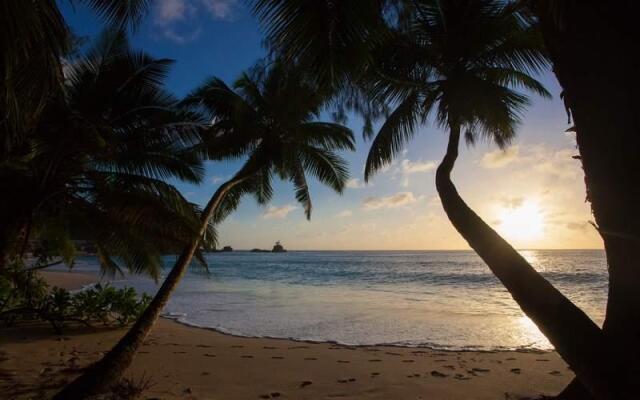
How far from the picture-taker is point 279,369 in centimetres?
697

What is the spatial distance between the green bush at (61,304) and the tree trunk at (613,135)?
395 inches

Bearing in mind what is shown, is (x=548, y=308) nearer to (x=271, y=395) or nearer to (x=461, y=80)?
(x=461, y=80)

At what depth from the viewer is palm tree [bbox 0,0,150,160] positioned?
7.70 ft

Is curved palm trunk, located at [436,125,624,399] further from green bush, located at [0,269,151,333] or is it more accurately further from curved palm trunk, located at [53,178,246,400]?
green bush, located at [0,269,151,333]

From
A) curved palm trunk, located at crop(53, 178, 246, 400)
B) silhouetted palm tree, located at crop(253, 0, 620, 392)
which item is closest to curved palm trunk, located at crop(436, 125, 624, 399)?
silhouetted palm tree, located at crop(253, 0, 620, 392)

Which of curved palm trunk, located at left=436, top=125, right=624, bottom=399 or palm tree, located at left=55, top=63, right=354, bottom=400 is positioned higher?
palm tree, located at left=55, top=63, right=354, bottom=400

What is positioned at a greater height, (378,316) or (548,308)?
(548,308)

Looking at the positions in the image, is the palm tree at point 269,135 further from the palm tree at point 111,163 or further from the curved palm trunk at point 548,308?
the curved palm trunk at point 548,308

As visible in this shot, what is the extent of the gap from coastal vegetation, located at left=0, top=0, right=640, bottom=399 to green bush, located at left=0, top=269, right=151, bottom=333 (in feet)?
0.18

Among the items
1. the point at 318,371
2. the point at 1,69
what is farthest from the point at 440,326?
the point at 1,69

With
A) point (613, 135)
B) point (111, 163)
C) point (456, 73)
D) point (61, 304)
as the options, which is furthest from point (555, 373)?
point (61, 304)

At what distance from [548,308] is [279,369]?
18.2 ft

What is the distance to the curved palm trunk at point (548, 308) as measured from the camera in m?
2.05

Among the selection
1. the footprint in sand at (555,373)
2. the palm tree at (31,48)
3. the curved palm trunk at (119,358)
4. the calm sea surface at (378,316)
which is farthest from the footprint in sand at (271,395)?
the footprint in sand at (555,373)
